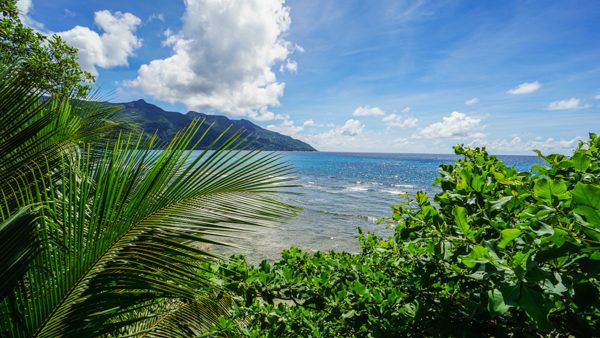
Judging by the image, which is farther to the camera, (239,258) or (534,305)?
(239,258)

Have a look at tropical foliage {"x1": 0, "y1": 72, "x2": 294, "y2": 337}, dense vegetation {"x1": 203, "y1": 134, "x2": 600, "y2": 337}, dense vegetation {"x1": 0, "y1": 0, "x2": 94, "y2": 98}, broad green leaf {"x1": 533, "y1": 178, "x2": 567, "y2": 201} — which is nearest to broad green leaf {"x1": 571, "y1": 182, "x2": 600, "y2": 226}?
dense vegetation {"x1": 203, "y1": 134, "x2": 600, "y2": 337}

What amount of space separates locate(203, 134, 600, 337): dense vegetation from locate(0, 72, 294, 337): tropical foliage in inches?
29.1

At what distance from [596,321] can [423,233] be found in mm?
1246

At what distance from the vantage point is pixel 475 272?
1.51 meters

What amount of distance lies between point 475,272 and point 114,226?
6.35 feet

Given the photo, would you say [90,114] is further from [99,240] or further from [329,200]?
[329,200]

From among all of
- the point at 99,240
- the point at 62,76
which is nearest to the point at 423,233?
the point at 99,240

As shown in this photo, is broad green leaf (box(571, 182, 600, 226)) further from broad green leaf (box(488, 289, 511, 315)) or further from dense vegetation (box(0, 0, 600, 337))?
broad green leaf (box(488, 289, 511, 315))

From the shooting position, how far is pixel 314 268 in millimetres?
3322

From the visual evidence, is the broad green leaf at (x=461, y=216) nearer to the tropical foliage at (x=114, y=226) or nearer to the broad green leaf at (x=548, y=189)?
the broad green leaf at (x=548, y=189)

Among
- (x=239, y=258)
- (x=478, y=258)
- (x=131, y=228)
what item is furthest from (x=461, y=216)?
(x=239, y=258)

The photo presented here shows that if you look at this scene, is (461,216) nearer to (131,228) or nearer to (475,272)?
(475,272)

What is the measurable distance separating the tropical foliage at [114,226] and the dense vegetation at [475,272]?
74cm

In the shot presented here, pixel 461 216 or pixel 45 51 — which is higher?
pixel 45 51
